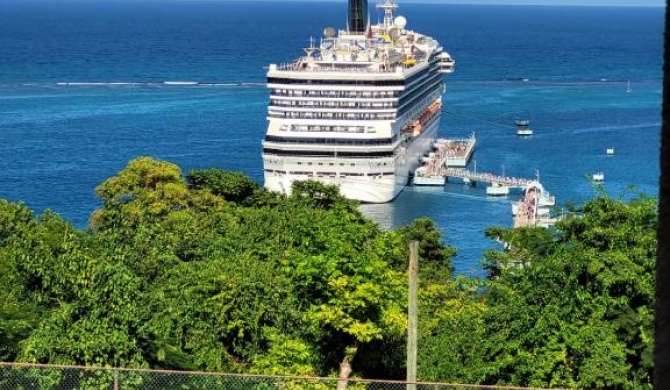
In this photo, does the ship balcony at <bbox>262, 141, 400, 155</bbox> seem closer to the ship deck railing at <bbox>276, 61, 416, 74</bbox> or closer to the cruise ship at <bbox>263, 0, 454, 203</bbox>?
the cruise ship at <bbox>263, 0, 454, 203</bbox>

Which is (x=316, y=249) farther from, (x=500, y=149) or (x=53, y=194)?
(x=500, y=149)

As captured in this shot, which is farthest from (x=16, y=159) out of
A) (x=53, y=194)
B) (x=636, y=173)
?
(x=636, y=173)

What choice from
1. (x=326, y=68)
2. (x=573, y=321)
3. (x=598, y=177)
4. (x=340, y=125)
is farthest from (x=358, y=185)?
(x=573, y=321)

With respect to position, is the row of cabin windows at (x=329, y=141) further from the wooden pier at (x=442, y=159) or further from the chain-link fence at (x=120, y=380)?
the chain-link fence at (x=120, y=380)

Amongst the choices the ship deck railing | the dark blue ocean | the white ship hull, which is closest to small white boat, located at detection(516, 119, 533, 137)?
the dark blue ocean

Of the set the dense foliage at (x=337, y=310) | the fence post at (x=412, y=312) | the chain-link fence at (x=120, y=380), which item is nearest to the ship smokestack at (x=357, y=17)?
the dense foliage at (x=337, y=310)
